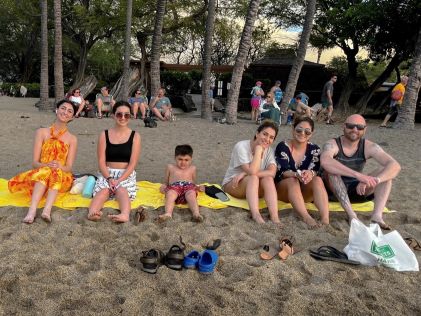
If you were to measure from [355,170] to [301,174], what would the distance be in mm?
675

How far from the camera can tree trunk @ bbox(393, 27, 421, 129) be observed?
13352mm

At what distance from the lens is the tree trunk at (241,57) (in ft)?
40.6

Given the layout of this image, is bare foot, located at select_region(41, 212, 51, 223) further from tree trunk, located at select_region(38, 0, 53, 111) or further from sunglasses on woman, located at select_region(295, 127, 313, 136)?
tree trunk, located at select_region(38, 0, 53, 111)

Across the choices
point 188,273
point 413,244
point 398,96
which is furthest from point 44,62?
point 413,244

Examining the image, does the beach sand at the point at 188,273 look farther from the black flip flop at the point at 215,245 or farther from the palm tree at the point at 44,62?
the palm tree at the point at 44,62

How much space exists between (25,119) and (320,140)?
843cm

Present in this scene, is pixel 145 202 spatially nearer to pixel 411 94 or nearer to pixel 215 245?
pixel 215 245

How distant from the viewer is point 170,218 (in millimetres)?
4230

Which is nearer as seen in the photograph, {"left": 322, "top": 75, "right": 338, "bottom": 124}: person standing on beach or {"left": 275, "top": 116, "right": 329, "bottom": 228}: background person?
{"left": 275, "top": 116, "right": 329, "bottom": 228}: background person

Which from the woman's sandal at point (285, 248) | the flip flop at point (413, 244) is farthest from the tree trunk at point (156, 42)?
the flip flop at point (413, 244)

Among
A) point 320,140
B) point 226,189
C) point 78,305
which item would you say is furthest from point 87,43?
point 78,305

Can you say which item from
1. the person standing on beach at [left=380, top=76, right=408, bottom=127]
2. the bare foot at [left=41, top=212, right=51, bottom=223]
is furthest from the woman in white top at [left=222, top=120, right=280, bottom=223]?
the person standing on beach at [left=380, top=76, right=408, bottom=127]

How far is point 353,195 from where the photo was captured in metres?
4.71

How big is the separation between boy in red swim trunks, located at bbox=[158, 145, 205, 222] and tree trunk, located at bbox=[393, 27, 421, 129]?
10.9m
